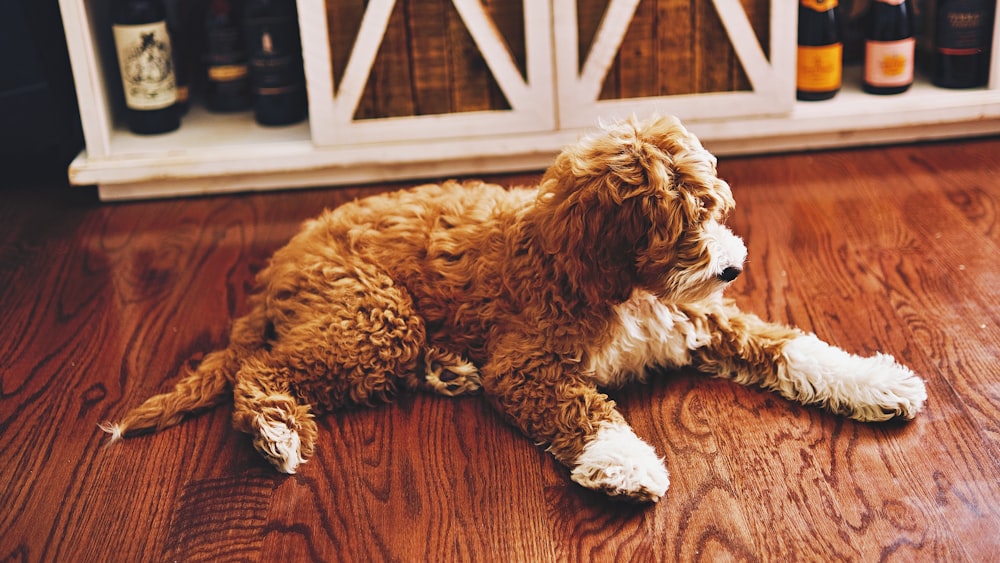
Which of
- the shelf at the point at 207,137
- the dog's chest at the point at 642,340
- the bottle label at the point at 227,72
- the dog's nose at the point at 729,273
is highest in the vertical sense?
the bottle label at the point at 227,72

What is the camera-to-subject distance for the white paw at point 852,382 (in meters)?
1.57

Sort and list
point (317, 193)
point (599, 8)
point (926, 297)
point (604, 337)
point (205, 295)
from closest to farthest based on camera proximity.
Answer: point (604, 337), point (926, 297), point (205, 295), point (599, 8), point (317, 193)

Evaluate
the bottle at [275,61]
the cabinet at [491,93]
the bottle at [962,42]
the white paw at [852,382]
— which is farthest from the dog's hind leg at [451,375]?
the bottle at [962,42]

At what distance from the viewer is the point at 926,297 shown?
1.93 m

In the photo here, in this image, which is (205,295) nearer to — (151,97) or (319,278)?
(319,278)

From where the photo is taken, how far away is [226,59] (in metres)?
2.75

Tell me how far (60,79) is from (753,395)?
204 centimetres

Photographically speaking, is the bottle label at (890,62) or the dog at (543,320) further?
the bottle label at (890,62)

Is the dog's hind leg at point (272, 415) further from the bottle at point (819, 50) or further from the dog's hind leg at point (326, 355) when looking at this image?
the bottle at point (819, 50)

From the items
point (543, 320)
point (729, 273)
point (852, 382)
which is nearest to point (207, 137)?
point (543, 320)

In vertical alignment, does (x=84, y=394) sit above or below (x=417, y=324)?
below

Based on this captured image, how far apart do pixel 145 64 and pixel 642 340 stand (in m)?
1.59

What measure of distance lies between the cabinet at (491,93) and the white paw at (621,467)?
47.7 inches

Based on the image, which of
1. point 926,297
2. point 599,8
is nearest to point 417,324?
point 926,297
